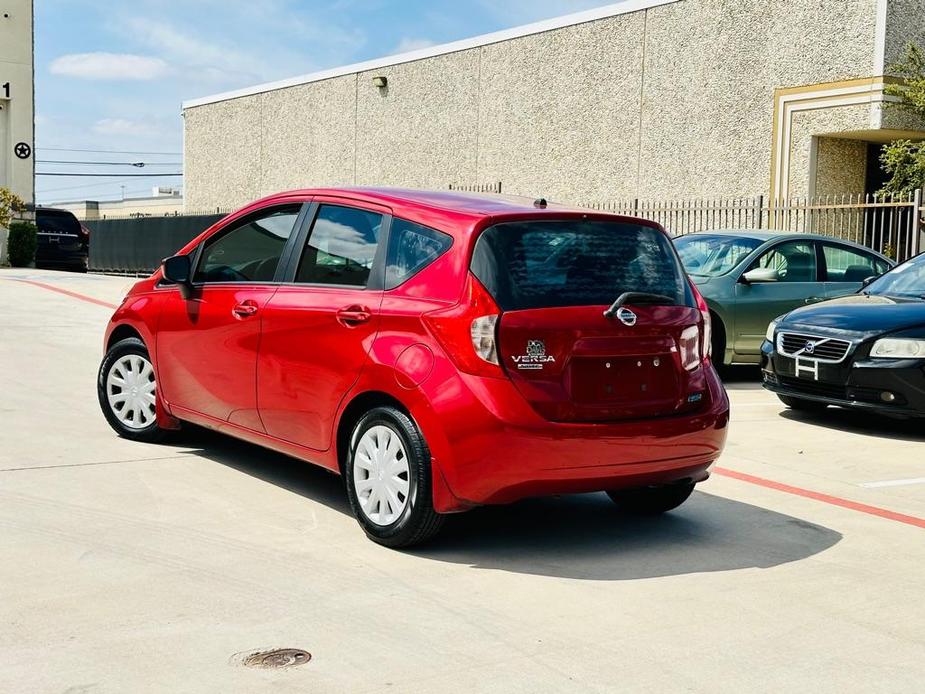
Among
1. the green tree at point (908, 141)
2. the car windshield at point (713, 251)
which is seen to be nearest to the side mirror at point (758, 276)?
the car windshield at point (713, 251)

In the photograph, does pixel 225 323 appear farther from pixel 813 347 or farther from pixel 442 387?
pixel 813 347

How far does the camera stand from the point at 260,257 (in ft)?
21.2

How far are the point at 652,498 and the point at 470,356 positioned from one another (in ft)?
5.54

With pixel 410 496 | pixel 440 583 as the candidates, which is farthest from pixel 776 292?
pixel 440 583

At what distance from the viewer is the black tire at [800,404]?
993cm

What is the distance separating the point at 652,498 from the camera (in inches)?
241

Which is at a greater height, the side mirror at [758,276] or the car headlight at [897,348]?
the side mirror at [758,276]

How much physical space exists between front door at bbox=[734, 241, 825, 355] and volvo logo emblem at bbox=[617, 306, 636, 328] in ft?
22.3

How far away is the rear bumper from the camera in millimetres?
4941

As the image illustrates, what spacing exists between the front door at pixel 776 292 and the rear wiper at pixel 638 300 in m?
6.52

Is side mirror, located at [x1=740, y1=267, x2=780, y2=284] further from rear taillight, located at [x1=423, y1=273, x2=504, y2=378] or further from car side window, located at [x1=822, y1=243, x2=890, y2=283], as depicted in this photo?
rear taillight, located at [x1=423, y1=273, x2=504, y2=378]

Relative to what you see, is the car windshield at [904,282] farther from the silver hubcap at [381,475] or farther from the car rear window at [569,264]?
the silver hubcap at [381,475]

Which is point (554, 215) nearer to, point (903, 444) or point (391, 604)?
point (391, 604)

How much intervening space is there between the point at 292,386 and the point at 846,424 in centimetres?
564
